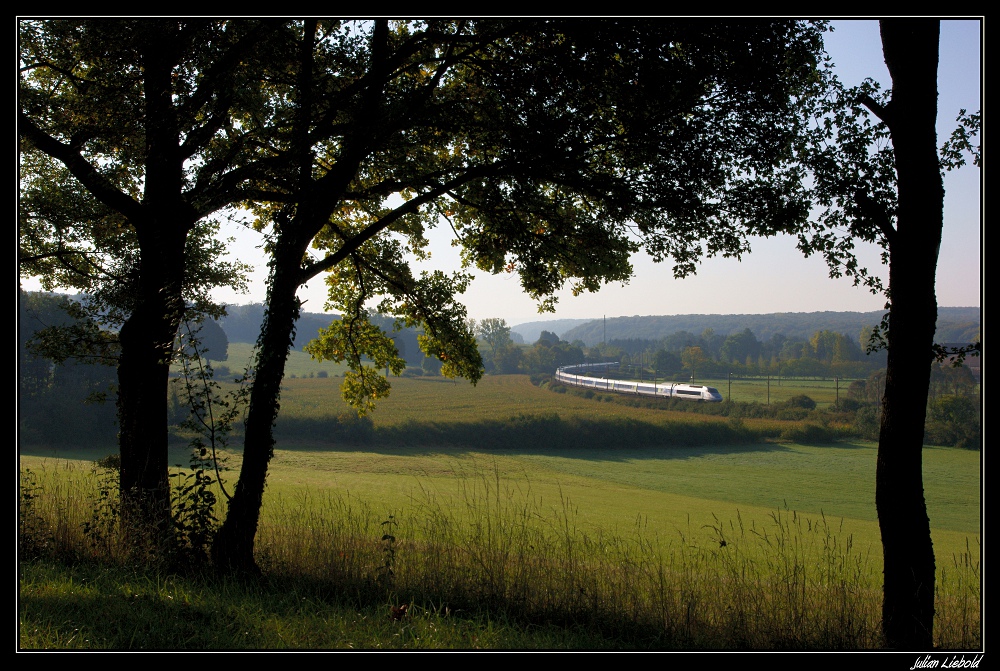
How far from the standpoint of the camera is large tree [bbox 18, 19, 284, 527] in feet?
20.5

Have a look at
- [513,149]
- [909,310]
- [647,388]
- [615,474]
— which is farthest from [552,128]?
[647,388]

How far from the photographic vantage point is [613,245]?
705cm

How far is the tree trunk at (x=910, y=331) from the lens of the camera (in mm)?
4195

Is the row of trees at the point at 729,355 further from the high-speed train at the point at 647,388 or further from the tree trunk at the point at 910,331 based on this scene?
the tree trunk at the point at 910,331

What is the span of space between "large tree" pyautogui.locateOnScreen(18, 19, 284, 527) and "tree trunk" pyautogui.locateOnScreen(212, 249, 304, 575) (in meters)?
0.88

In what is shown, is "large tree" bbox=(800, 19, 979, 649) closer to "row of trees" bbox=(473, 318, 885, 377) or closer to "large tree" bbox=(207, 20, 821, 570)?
"large tree" bbox=(207, 20, 821, 570)

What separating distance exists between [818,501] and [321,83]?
3532 centimetres

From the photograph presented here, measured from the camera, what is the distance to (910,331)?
421 centimetres

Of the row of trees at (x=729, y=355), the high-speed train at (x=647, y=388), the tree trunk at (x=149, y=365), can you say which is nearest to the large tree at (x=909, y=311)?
the tree trunk at (x=149, y=365)

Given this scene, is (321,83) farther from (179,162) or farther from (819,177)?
(819,177)

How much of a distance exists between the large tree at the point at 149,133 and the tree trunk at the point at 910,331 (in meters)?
5.80

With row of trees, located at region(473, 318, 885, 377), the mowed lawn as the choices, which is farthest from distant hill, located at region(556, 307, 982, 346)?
the mowed lawn
